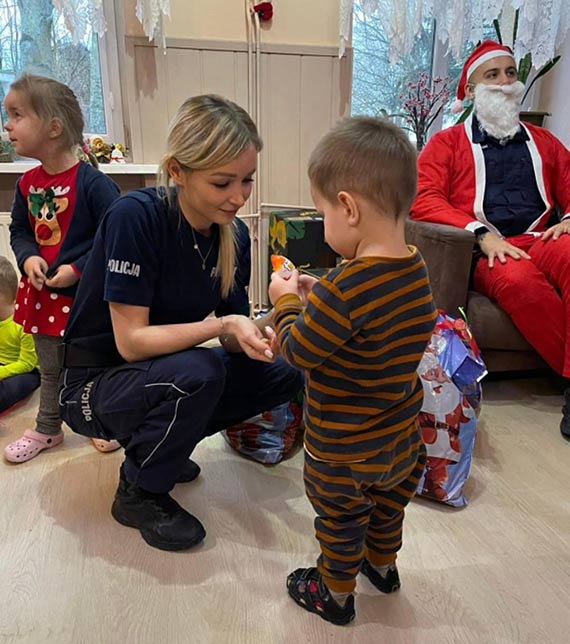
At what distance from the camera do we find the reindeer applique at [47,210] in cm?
156

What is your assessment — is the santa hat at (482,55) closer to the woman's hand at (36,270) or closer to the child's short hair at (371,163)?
the child's short hair at (371,163)

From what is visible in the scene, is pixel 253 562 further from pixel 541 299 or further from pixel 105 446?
pixel 541 299

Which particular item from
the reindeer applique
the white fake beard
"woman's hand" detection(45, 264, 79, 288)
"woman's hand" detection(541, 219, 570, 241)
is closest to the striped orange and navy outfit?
"woman's hand" detection(45, 264, 79, 288)


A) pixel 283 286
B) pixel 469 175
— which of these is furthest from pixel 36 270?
pixel 469 175

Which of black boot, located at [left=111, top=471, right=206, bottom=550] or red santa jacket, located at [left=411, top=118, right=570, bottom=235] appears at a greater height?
red santa jacket, located at [left=411, top=118, right=570, bottom=235]

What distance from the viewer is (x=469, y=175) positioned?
7.14 feet

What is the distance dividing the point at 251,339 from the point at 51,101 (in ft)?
2.99

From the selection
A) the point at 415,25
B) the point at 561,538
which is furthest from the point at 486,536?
the point at 415,25

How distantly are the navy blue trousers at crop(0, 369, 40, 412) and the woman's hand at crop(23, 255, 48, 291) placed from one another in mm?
546

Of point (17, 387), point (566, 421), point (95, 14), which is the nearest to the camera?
point (566, 421)

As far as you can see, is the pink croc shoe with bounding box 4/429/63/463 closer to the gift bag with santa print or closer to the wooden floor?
the wooden floor

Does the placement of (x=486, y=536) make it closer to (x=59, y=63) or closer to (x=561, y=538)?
(x=561, y=538)

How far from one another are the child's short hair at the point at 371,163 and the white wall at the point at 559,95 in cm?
244

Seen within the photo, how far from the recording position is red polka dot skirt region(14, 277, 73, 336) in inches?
61.9
